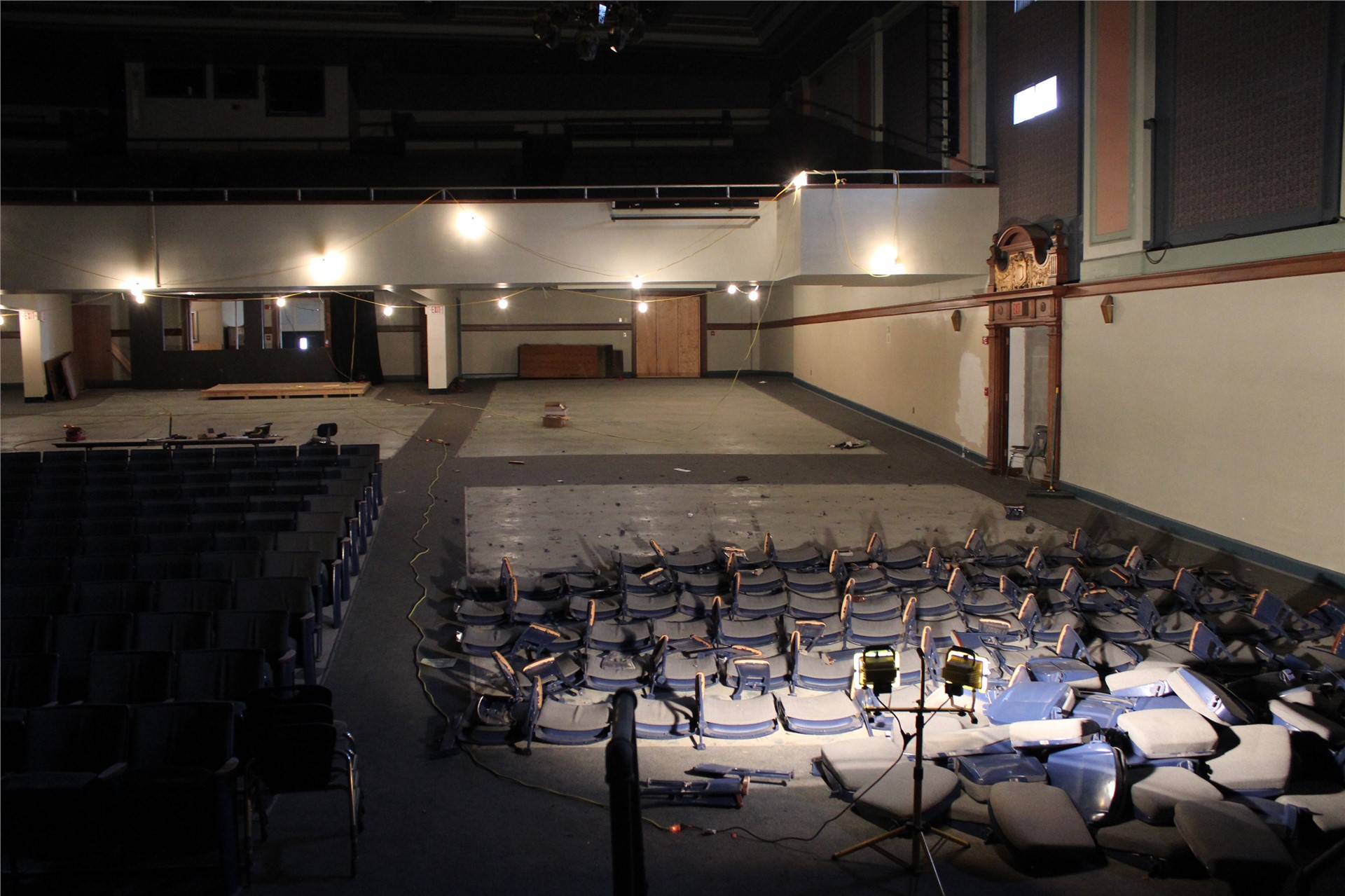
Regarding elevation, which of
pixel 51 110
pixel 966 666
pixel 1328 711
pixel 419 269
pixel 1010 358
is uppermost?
pixel 51 110

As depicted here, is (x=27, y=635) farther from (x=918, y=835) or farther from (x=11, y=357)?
(x=11, y=357)

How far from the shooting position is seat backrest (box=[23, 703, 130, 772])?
431 cm

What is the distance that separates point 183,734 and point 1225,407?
9.25m

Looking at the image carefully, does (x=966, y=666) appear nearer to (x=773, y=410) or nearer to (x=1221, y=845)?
(x=1221, y=845)

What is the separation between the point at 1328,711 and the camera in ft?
17.3

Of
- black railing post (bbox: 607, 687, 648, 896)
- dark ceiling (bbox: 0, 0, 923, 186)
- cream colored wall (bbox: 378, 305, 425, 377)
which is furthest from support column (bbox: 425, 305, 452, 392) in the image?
black railing post (bbox: 607, 687, 648, 896)

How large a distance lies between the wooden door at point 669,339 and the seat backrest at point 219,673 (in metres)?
22.9

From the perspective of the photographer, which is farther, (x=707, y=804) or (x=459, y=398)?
(x=459, y=398)

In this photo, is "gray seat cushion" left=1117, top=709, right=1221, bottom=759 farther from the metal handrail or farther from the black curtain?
the black curtain

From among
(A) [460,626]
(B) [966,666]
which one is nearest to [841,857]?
(B) [966,666]

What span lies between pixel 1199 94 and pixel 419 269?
441 inches

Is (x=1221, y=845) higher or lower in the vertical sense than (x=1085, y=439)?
lower

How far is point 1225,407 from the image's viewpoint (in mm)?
8867

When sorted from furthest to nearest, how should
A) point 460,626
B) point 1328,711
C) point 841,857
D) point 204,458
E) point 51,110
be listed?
1. point 51,110
2. point 204,458
3. point 460,626
4. point 1328,711
5. point 841,857
